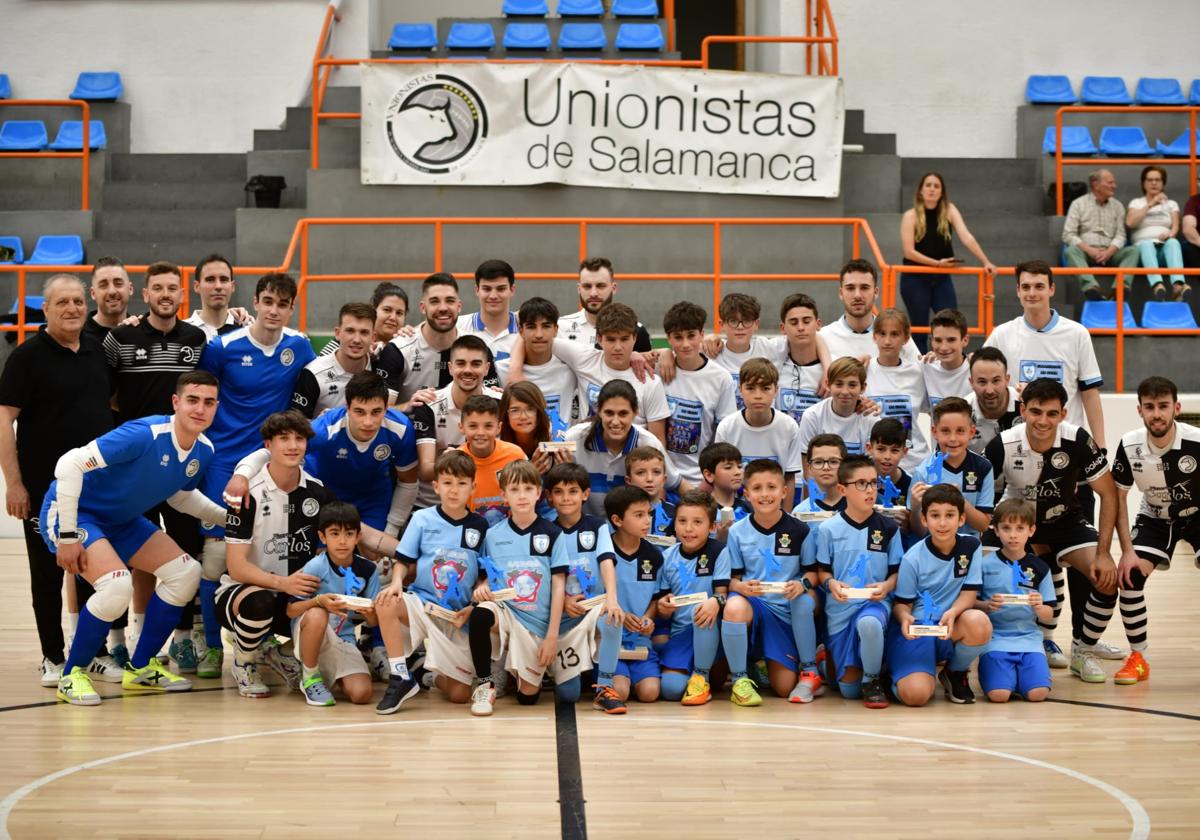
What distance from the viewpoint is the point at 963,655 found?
655 cm

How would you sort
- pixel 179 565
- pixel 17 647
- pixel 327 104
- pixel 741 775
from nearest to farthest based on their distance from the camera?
pixel 741 775
pixel 179 565
pixel 17 647
pixel 327 104

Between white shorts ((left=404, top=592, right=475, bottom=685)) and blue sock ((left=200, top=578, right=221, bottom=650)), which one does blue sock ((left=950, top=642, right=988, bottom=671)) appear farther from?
blue sock ((left=200, top=578, right=221, bottom=650))

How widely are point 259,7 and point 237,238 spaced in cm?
349

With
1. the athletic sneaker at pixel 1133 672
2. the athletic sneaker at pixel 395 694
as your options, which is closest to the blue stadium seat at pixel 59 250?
the athletic sneaker at pixel 395 694

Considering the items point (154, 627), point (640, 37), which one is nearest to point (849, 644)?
point (154, 627)

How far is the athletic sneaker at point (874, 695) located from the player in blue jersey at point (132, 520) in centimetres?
304

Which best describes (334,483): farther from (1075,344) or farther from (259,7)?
(259,7)

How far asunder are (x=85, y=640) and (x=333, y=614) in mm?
1086

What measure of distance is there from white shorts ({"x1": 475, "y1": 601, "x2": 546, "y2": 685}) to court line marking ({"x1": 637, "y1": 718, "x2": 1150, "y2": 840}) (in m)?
0.56

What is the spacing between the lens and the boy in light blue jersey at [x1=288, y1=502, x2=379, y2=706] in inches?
252

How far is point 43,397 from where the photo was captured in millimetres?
6629

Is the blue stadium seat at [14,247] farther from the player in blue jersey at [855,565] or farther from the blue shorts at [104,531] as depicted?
the player in blue jersey at [855,565]

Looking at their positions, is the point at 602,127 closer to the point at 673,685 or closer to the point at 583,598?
the point at 583,598

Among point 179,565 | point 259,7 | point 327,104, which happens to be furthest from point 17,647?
point 259,7
